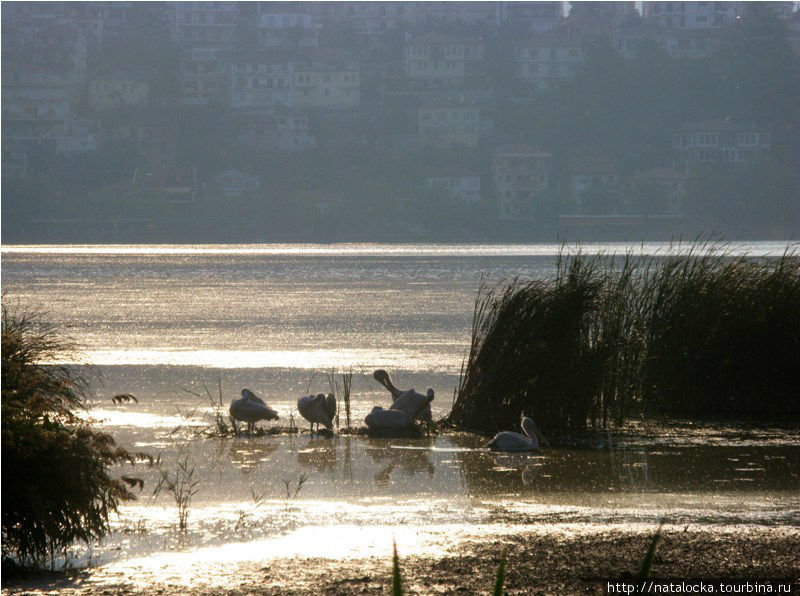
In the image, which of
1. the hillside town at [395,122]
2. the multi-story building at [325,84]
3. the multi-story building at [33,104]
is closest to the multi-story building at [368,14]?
the hillside town at [395,122]

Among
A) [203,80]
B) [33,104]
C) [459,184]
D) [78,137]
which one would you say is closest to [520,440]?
[459,184]

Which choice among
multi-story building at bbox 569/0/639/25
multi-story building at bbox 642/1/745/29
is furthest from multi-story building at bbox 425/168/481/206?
multi-story building at bbox 642/1/745/29

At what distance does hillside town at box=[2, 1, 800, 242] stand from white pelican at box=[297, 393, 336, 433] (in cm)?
9993

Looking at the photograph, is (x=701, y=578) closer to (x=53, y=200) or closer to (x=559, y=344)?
(x=559, y=344)

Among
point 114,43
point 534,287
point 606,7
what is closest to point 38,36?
point 114,43

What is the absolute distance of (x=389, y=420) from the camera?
13.1 meters

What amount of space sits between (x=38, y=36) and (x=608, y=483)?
14275 centimetres

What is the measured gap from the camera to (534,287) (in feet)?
44.5

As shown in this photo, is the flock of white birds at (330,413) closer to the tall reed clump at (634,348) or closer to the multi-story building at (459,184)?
the tall reed clump at (634,348)

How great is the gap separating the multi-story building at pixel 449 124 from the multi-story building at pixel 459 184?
379 inches

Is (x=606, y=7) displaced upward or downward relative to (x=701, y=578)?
upward

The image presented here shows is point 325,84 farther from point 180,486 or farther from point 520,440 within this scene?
point 180,486

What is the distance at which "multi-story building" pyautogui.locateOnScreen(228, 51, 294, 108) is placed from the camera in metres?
135

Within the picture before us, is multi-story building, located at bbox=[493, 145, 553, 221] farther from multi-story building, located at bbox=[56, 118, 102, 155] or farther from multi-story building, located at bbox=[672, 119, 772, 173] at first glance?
multi-story building, located at bbox=[56, 118, 102, 155]
